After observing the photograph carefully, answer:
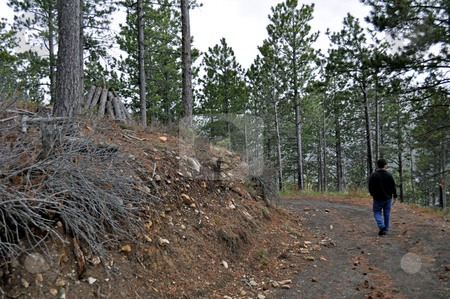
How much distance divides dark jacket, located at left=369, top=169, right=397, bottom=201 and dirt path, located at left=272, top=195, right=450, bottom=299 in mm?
1013

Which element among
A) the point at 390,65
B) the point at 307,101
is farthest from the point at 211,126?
the point at 390,65

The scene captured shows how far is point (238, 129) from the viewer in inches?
1019

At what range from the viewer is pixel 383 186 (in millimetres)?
6348

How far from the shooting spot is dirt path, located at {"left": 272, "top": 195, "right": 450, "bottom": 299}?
3980 mm

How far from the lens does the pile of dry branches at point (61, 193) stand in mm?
2653

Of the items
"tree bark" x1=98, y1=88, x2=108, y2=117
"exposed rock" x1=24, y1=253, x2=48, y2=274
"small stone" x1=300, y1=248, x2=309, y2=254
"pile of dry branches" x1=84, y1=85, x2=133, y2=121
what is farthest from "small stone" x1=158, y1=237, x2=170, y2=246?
"tree bark" x1=98, y1=88, x2=108, y2=117

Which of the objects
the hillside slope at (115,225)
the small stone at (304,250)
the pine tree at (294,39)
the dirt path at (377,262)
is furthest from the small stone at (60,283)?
the pine tree at (294,39)

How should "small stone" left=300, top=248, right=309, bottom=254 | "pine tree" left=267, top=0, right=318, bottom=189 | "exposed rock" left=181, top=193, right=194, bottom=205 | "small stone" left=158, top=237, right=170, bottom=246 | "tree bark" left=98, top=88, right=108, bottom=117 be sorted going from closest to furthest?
1. "small stone" left=158, top=237, right=170, bottom=246
2. "exposed rock" left=181, top=193, right=194, bottom=205
3. "small stone" left=300, top=248, right=309, bottom=254
4. "tree bark" left=98, top=88, right=108, bottom=117
5. "pine tree" left=267, top=0, right=318, bottom=189

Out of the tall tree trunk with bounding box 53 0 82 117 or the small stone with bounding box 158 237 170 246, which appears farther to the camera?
the tall tree trunk with bounding box 53 0 82 117

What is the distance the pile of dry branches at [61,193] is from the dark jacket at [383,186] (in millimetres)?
5400

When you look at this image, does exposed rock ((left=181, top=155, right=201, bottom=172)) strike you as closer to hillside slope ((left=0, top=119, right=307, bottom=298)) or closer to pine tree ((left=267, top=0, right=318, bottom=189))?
hillside slope ((left=0, top=119, right=307, bottom=298))

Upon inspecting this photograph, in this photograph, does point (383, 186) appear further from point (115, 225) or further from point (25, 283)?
point (25, 283)

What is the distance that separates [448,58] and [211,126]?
1893cm

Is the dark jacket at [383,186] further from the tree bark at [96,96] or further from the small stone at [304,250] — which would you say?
the tree bark at [96,96]
